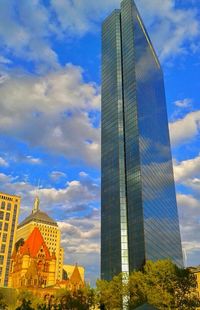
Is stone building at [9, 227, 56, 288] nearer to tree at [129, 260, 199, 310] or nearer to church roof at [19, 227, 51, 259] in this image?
church roof at [19, 227, 51, 259]

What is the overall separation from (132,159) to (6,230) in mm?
103463

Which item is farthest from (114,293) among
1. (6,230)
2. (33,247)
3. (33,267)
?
(6,230)

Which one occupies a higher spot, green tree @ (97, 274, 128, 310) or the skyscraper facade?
the skyscraper facade

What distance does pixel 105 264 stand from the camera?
111 meters

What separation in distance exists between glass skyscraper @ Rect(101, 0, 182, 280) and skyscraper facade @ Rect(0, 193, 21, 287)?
8442 centimetres

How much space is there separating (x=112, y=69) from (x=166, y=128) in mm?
42439

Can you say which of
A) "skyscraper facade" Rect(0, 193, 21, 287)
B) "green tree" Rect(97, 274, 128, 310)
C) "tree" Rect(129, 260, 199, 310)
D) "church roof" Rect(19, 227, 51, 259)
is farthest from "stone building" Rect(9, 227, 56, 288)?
"tree" Rect(129, 260, 199, 310)

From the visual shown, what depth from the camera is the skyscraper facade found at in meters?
179

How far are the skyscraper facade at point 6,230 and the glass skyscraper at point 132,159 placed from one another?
84421mm

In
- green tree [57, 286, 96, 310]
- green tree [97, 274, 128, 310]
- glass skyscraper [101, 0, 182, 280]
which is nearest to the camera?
green tree [97, 274, 128, 310]

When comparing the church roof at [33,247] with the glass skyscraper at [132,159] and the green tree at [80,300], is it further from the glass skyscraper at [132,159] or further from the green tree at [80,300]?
the green tree at [80,300]

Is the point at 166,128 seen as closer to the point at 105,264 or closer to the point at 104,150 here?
the point at 104,150

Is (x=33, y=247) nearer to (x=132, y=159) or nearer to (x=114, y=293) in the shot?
(x=132, y=159)

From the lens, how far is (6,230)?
188 m
